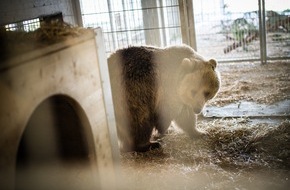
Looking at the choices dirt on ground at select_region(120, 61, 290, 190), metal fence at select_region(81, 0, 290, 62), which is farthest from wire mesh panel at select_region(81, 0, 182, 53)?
dirt on ground at select_region(120, 61, 290, 190)

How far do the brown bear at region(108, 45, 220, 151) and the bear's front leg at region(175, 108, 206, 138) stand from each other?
19 centimetres

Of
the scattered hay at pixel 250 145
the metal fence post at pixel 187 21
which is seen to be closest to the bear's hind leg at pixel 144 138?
the scattered hay at pixel 250 145

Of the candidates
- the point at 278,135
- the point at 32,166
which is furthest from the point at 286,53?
the point at 32,166

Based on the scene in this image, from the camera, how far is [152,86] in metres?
4.90

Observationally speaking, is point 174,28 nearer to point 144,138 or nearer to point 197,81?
point 197,81

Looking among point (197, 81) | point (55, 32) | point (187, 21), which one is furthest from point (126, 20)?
point (55, 32)

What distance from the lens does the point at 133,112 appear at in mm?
4840

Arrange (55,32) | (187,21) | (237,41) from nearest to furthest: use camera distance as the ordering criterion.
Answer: (55,32)
(187,21)
(237,41)

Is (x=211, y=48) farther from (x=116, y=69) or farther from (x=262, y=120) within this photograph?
(x=116, y=69)

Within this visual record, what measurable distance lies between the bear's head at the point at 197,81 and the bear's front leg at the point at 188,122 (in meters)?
0.31

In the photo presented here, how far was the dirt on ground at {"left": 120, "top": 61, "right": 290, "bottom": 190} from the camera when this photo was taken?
4090 mm

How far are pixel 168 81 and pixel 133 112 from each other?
684 millimetres

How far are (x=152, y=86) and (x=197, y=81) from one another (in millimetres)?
647

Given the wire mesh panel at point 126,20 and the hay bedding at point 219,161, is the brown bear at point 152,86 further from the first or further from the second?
the wire mesh panel at point 126,20
